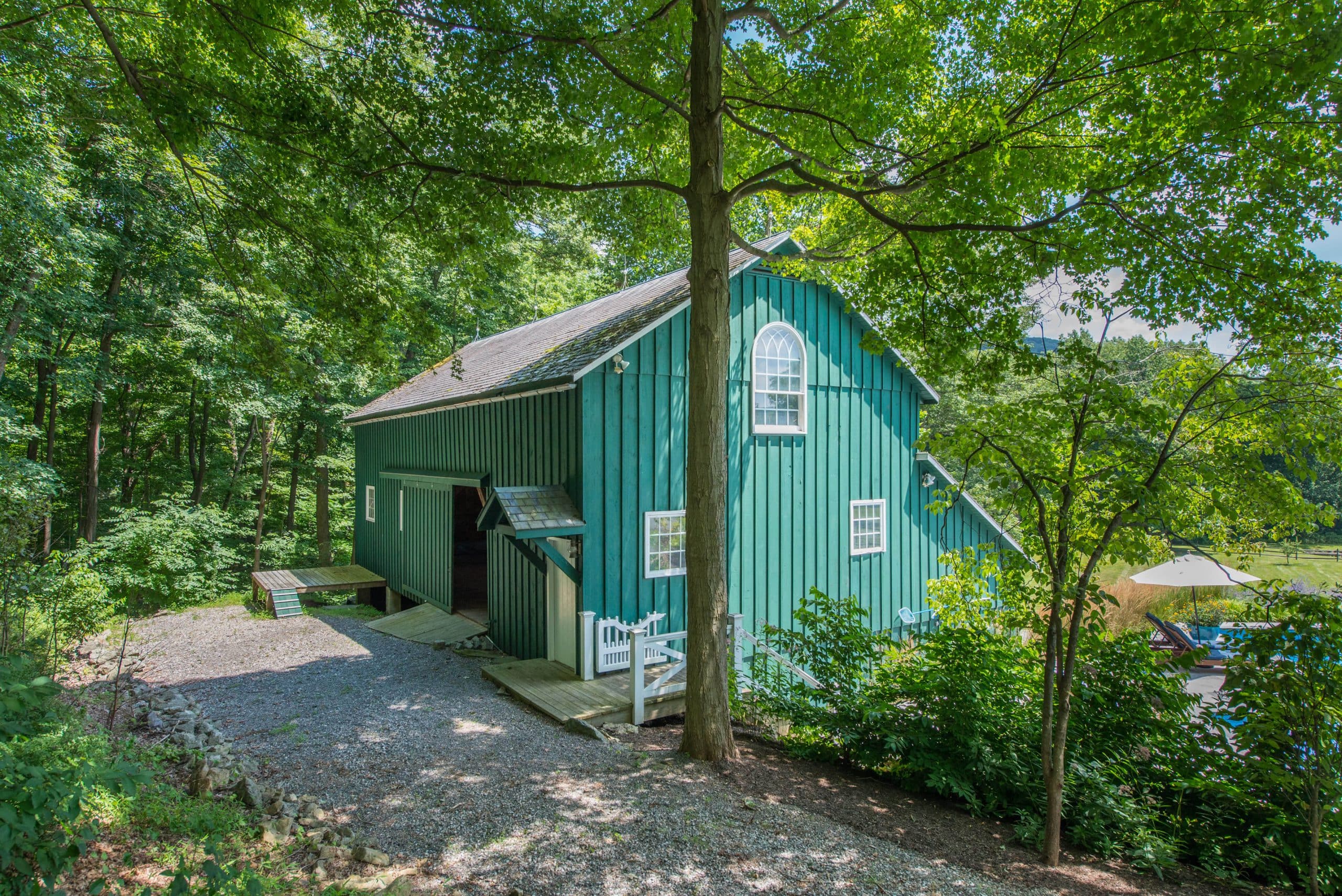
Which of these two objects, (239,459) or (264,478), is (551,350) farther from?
(239,459)

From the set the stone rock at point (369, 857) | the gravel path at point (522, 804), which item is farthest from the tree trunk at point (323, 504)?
the stone rock at point (369, 857)

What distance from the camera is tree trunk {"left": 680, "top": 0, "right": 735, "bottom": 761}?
645cm

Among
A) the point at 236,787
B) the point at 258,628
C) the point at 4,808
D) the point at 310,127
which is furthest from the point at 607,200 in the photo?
the point at 258,628

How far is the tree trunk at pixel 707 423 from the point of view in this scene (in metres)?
6.45

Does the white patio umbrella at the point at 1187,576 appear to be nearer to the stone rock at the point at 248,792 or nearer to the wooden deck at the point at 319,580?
the stone rock at the point at 248,792

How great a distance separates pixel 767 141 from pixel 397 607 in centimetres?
1347

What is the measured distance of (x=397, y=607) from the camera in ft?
53.0

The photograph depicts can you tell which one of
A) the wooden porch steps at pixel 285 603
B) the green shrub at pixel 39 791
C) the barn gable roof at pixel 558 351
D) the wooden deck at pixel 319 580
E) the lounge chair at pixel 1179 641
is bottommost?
the lounge chair at pixel 1179 641

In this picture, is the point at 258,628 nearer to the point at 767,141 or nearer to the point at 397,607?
the point at 397,607

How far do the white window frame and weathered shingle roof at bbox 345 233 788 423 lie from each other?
3.76 feet

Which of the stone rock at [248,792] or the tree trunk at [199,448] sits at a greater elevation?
the tree trunk at [199,448]

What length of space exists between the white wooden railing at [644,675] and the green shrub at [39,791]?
504cm

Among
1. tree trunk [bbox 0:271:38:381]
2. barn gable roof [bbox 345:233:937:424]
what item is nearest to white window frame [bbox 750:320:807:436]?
barn gable roof [bbox 345:233:937:424]

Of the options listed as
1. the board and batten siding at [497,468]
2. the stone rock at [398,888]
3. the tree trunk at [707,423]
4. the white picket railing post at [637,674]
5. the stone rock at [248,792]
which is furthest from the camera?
the board and batten siding at [497,468]
